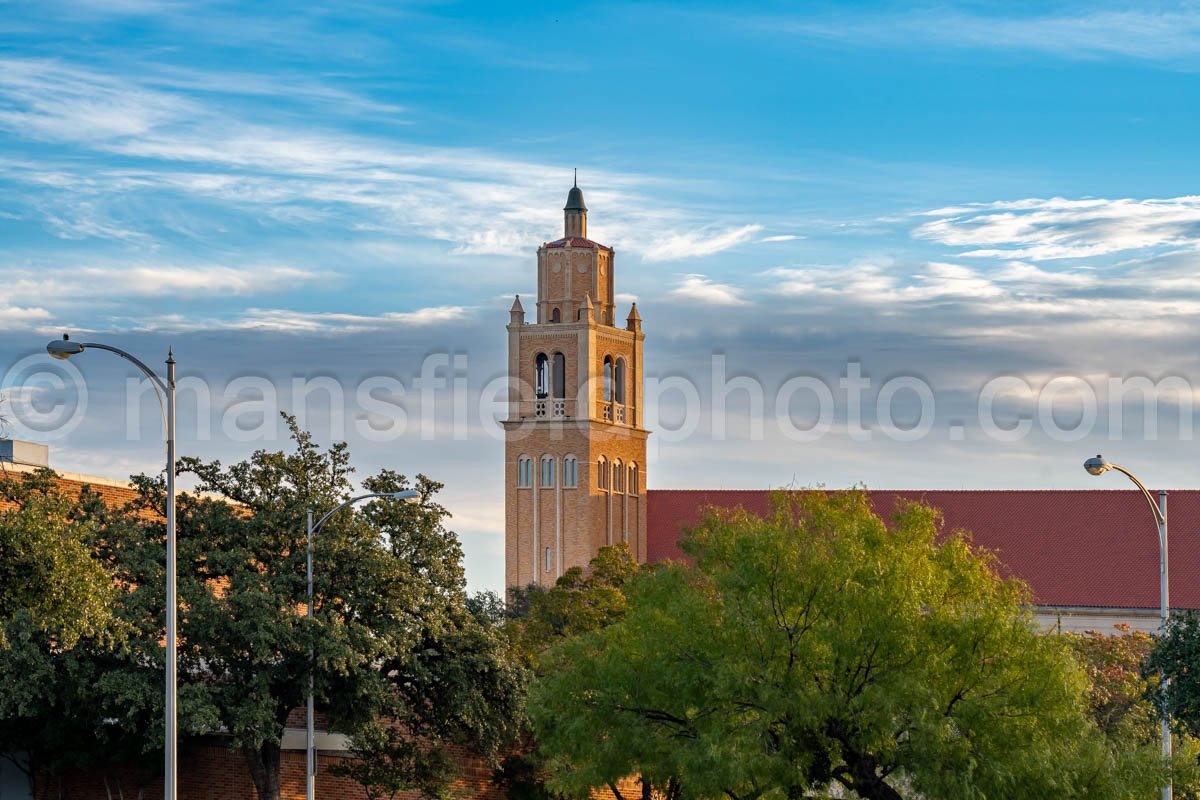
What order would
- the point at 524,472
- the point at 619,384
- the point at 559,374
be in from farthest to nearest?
1. the point at 619,384
2. the point at 559,374
3. the point at 524,472

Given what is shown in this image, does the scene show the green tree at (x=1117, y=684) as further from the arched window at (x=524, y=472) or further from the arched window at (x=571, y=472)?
the arched window at (x=524, y=472)

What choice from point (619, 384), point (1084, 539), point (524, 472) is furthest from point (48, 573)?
point (619, 384)

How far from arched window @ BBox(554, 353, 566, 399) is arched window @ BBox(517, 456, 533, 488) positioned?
14.0ft

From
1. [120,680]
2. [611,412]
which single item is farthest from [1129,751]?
[611,412]

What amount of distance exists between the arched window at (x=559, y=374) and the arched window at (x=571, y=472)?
14.0 feet

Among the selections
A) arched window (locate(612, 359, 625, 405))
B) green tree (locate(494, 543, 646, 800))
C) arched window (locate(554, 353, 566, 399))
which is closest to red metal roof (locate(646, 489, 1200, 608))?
arched window (locate(612, 359, 625, 405))

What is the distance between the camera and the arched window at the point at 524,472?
102688 mm

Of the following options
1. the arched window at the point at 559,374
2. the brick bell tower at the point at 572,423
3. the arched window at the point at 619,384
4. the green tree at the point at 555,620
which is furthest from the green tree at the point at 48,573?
the arched window at the point at 619,384

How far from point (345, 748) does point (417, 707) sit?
2425 millimetres

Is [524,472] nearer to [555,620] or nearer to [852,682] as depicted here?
[555,620]

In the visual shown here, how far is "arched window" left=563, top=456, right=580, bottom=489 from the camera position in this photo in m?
102

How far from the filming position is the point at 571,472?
101875 mm

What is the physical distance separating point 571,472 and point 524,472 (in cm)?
296

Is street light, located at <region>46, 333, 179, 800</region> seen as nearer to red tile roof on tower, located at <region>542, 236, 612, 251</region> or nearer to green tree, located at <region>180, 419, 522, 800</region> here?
green tree, located at <region>180, 419, 522, 800</region>
